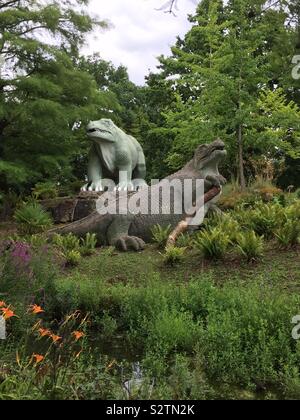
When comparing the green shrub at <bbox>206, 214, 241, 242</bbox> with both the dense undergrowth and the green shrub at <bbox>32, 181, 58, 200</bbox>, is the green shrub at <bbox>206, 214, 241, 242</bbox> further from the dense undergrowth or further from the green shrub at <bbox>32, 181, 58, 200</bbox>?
the green shrub at <bbox>32, 181, 58, 200</bbox>

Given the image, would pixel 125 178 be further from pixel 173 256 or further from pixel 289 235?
pixel 289 235

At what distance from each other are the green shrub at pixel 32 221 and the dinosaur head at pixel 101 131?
1.93 m

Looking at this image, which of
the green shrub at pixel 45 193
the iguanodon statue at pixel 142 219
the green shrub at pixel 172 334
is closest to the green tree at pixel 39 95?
the green shrub at pixel 45 193

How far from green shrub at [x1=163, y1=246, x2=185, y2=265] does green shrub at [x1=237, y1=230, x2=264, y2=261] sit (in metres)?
0.89

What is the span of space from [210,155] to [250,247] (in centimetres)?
312

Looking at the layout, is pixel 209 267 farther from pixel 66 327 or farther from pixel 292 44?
pixel 66 327

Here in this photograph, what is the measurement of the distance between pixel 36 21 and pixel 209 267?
10145 mm

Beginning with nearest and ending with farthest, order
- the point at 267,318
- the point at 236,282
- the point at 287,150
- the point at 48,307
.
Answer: the point at 267,318
the point at 48,307
the point at 236,282
the point at 287,150

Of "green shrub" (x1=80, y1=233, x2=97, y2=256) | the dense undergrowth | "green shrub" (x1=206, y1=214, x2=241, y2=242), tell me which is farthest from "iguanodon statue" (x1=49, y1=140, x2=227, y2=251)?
the dense undergrowth

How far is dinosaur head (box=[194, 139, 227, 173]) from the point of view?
33.0 feet

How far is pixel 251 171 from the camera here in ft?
59.8

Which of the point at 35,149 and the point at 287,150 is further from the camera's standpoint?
the point at 287,150

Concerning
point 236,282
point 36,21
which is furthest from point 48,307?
point 36,21
